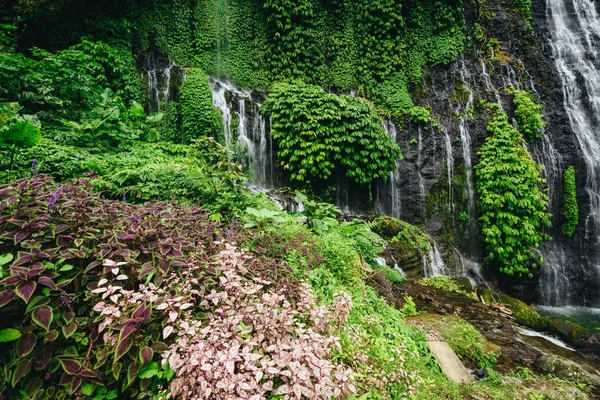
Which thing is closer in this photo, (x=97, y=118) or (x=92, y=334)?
(x=92, y=334)

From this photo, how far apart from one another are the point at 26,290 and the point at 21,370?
15.9 inches

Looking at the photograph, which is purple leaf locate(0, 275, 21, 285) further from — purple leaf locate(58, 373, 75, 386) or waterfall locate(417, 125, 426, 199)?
waterfall locate(417, 125, 426, 199)

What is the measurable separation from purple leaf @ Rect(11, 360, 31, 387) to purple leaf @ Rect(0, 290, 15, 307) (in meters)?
0.33

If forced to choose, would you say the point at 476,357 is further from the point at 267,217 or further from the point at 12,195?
the point at 12,195

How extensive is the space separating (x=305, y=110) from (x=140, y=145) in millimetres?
5538

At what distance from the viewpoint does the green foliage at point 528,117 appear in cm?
1175

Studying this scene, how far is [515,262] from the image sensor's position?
10.2 metres

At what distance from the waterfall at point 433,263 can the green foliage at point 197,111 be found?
823 centimetres

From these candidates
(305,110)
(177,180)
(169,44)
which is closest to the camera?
(177,180)

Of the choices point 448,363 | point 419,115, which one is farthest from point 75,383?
point 419,115

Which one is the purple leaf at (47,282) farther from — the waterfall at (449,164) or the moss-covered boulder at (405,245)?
the waterfall at (449,164)

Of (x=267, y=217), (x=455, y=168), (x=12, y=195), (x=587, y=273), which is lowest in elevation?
(x=587, y=273)

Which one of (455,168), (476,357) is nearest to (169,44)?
(455,168)

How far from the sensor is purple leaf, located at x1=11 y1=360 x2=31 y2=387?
57.7 inches
